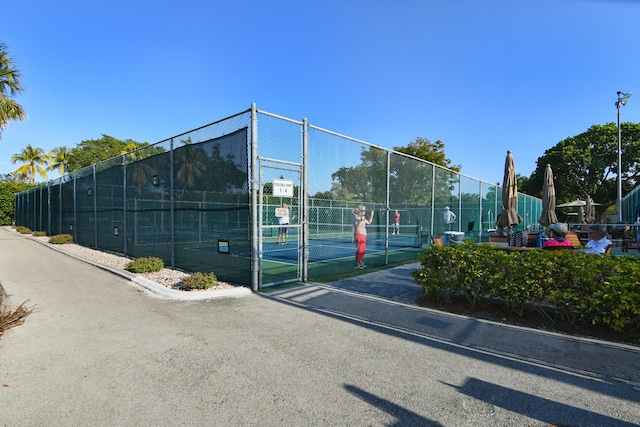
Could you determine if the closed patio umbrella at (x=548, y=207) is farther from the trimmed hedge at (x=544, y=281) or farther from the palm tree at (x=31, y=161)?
the palm tree at (x=31, y=161)

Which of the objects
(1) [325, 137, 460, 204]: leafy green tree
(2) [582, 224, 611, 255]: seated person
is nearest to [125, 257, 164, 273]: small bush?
(1) [325, 137, 460, 204]: leafy green tree

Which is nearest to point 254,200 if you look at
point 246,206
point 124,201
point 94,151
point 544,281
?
point 246,206

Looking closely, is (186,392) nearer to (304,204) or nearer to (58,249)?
(304,204)

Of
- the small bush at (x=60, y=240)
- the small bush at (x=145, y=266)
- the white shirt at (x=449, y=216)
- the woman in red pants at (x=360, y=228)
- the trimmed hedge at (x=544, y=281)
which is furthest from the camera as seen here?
the small bush at (x=60, y=240)

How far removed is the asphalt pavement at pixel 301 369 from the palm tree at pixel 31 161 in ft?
195

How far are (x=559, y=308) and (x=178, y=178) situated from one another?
778 centimetres

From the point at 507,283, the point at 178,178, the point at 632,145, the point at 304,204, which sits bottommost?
the point at 507,283

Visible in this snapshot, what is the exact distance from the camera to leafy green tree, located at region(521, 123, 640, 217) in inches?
1298

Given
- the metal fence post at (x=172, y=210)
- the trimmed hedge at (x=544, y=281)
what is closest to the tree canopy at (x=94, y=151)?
the metal fence post at (x=172, y=210)

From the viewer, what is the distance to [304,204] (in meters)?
7.04

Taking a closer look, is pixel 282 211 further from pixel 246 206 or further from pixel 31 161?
pixel 31 161

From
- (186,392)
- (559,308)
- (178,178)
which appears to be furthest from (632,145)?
(186,392)

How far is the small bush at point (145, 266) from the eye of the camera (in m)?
7.80

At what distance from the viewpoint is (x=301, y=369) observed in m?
3.20
